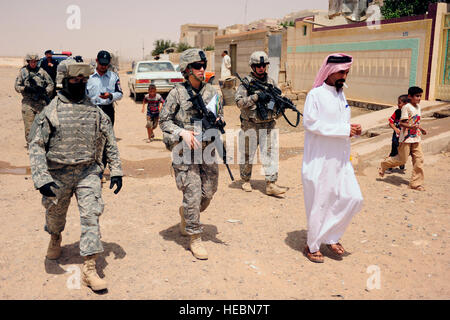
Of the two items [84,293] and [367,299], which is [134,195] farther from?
[367,299]

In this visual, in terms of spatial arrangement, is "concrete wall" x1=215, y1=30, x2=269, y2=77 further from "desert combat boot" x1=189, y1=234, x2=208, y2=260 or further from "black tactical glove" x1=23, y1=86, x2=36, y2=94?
"desert combat boot" x1=189, y1=234, x2=208, y2=260

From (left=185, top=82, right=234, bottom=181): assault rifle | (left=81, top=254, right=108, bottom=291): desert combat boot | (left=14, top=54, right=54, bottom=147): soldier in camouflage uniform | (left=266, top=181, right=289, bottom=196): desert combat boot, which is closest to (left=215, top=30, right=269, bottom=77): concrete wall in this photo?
(left=14, top=54, right=54, bottom=147): soldier in camouflage uniform

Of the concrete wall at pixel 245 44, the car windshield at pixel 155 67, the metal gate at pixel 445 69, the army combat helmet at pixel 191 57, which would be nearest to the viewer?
the army combat helmet at pixel 191 57

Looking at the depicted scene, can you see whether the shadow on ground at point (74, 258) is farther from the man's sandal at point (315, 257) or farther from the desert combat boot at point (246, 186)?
the desert combat boot at point (246, 186)

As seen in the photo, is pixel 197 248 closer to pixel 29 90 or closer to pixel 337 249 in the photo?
pixel 337 249

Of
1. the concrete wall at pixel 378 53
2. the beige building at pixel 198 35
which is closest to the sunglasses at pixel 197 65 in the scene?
the concrete wall at pixel 378 53

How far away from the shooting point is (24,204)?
5.20 metres

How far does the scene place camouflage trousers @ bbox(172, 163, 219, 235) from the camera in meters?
3.68

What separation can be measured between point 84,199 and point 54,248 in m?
0.80

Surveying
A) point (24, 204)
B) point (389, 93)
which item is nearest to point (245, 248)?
point (24, 204)

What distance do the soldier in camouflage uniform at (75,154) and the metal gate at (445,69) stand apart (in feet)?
32.3

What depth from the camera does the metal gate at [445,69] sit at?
405 inches

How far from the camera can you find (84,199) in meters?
3.13

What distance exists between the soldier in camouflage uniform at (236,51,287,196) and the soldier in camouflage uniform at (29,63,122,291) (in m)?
2.55
